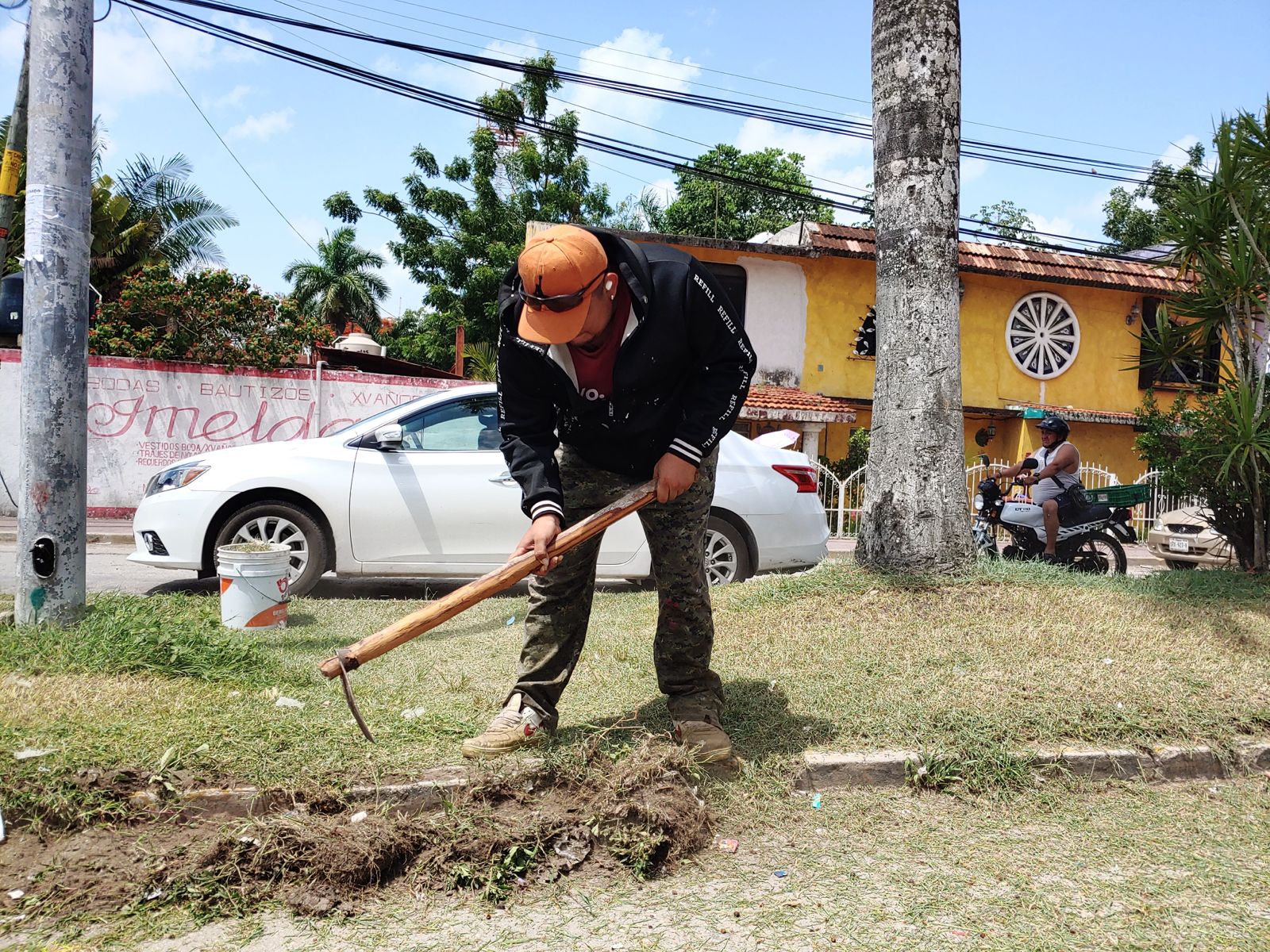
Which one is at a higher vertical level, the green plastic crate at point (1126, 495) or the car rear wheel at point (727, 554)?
the green plastic crate at point (1126, 495)

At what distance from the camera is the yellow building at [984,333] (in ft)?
60.0

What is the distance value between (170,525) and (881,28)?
231 inches

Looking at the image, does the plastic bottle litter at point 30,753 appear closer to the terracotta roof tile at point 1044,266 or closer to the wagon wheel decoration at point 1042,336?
the terracotta roof tile at point 1044,266

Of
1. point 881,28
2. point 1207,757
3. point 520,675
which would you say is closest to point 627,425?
point 520,675

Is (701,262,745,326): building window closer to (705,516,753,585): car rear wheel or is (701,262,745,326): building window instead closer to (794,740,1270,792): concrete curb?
(705,516,753,585): car rear wheel

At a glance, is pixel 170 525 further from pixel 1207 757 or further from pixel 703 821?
Answer: pixel 1207 757

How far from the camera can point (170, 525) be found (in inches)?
252

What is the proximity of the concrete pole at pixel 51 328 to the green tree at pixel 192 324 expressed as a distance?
33.1ft

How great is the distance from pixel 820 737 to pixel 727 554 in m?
3.62

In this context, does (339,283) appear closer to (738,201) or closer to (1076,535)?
(738,201)

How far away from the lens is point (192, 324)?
14.3 m

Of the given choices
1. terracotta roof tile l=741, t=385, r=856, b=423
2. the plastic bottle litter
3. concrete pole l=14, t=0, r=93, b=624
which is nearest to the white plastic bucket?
concrete pole l=14, t=0, r=93, b=624

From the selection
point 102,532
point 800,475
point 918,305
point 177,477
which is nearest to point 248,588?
point 177,477

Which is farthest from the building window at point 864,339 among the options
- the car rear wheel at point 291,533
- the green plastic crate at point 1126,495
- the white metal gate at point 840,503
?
the car rear wheel at point 291,533
